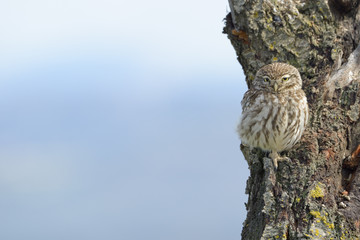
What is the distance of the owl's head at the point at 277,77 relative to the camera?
6133mm

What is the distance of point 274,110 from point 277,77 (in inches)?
14.9

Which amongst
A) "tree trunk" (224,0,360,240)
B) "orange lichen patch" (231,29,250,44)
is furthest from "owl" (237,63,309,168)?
"orange lichen patch" (231,29,250,44)

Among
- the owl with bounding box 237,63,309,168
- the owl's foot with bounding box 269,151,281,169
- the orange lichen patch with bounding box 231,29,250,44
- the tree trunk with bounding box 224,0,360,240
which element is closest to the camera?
the tree trunk with bounding box 224,0,360,240

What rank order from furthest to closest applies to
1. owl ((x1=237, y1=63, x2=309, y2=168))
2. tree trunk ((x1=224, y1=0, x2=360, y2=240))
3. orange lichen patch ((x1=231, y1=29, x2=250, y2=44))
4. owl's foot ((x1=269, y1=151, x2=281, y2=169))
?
orange lichen patch ((x1=231, y1=29, x2=250, y2=44)) → owl ((x1=237, y1=63, x2=309, y2=168)) → owl's foot ((x1=269, y1=151, x2=281, y2=169)) → tree trunk ((x1=224, y1=0, x2=360, y2=240))

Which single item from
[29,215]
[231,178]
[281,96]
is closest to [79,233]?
[29,215]

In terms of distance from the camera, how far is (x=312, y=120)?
5945 millimetres

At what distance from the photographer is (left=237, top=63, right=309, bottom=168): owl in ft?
20.1

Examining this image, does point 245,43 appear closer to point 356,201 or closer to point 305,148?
point 305,148

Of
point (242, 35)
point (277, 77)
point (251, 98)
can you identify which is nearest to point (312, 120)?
point (277, 77)

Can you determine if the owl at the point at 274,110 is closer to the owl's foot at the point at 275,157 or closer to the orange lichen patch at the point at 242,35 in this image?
the owl's foot at the point at 275,157

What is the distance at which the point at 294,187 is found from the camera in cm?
511

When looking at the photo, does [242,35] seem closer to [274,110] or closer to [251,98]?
[251,98]

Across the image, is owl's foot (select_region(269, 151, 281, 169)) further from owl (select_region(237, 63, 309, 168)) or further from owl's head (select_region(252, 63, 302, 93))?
owl's head (select_region(252, 63, 302, 93))

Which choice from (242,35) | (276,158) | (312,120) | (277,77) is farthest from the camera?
(242,35)
